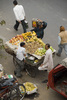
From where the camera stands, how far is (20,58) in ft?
23.4

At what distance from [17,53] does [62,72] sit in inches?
71.1

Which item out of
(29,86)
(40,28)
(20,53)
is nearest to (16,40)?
(20,53)

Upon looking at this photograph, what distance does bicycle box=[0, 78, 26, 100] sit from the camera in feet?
18.5

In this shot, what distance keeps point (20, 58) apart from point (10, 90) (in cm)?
165

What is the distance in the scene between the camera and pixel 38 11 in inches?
497

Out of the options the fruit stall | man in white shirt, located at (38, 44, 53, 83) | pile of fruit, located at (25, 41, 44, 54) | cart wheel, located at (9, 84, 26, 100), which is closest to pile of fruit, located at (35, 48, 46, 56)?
the fruit stall

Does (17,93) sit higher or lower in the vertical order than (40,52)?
lower

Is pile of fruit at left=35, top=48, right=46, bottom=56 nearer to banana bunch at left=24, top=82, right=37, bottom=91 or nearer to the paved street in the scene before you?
the paved street

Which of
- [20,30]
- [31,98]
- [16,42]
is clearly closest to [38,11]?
[20,30]

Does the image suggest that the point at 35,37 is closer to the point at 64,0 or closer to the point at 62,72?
the point at 62,72

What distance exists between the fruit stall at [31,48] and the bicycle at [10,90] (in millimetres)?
1235

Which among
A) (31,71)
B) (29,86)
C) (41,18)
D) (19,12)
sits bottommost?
(29,86)

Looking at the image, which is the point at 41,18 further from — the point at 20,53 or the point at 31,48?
the point at 20,53

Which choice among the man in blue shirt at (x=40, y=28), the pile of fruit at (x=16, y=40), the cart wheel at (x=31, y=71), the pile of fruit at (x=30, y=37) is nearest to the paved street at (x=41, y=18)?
the cart wheel at (x=31, y=71)
